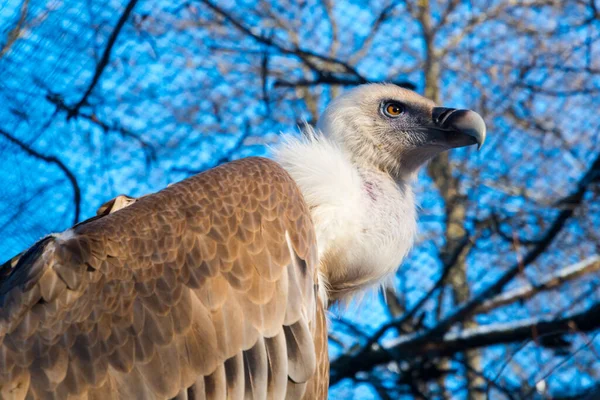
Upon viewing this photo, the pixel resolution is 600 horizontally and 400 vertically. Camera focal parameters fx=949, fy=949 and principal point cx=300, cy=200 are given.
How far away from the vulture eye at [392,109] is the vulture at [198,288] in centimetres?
44

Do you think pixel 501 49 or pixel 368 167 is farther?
pixel 501 49

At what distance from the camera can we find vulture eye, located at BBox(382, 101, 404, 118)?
117 inches

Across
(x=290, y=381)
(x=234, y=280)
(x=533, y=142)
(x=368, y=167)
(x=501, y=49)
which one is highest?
(x=501, y=49)

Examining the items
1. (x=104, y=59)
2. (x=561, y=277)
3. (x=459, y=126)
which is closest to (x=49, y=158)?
(x=104, y=59)

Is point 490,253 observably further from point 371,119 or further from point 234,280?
point 234,280

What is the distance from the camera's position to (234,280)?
2.27m

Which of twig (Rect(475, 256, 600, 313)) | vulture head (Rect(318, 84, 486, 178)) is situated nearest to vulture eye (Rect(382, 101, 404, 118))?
vulture head (Rect(318, 84, 486, 178))

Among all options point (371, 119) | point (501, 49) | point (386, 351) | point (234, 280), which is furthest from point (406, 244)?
point (501, 49)

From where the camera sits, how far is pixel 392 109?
298 cm

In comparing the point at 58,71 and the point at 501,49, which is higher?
the point at 501,49

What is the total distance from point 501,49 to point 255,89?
48.8 inches

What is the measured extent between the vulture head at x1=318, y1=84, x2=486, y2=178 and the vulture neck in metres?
0.13

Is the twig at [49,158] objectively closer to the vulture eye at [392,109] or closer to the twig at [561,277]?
the vulture eye at [392,109]

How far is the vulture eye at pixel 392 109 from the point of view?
117 inches
